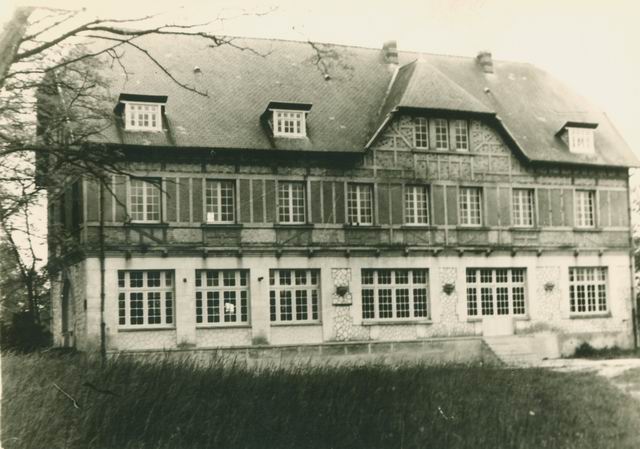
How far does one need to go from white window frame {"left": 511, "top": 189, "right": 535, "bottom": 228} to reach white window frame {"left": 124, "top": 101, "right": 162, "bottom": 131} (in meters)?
11.8

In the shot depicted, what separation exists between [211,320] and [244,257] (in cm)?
203

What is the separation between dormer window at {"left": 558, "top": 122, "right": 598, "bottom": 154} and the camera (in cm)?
2669

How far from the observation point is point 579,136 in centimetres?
2683

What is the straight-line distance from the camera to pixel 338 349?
23.2 m

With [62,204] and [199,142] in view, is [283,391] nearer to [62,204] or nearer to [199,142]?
[199,142]

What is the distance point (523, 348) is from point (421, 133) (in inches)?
297

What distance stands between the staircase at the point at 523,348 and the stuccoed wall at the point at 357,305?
359 mm

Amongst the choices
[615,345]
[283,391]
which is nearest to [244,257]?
[283,391]

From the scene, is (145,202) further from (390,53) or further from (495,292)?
(495,292)

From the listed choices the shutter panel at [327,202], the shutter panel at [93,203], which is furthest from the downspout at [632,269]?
the shutter panel at [93,203]

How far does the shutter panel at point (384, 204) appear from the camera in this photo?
24109mm

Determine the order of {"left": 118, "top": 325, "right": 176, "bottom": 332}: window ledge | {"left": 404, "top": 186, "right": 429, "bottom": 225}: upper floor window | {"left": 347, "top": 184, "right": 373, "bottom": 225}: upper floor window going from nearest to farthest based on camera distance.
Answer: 1. {"left": 118, "top": 325, "right": 176, "bottom": 332}: window ledge
2. {"left": 347, "top": 184, "right": 373, "bottom": 225}: upper floor window
3. {"left": 404, "top": 186, "right": 429, "bottom": 225}: upper floor window

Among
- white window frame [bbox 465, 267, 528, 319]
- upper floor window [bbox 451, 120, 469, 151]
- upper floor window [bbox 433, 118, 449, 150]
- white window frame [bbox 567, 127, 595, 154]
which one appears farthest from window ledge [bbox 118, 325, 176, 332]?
white window frame [bbox 567, 127, 595, 154]

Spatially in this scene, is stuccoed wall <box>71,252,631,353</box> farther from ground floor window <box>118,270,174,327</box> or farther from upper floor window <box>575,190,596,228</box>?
upper floor window <box>575,190,596,228</box>
